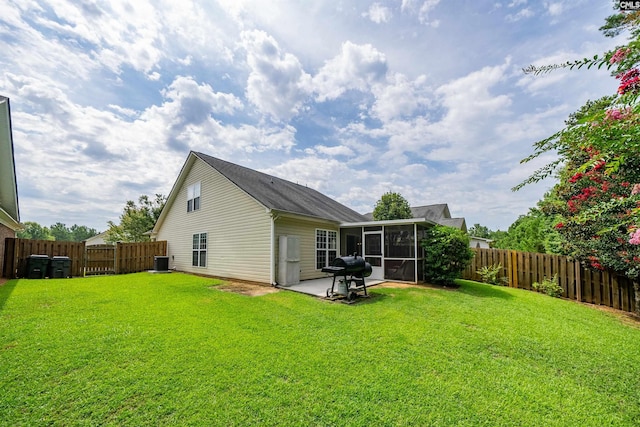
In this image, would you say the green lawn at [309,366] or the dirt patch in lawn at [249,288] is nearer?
the green lawn at [309,366]

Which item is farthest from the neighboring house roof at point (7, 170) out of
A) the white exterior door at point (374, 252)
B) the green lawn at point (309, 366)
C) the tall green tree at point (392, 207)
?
the tall green tree at point (392, 207)

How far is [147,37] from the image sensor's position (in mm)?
8008

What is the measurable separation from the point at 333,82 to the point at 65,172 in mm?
15755

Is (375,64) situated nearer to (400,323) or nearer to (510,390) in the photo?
(400,323)

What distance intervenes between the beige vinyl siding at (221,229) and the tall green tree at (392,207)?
1605 centimetres

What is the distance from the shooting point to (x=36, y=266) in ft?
34.8

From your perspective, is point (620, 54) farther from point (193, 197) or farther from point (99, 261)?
point (99, 261)

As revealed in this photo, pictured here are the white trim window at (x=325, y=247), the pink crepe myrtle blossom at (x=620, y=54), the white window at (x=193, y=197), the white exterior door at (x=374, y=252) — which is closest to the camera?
the pink crepe myrtle blossom at (x=620, y=54)

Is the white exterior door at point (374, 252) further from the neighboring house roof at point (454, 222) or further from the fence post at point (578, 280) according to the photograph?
the neighboring house roof at point (454, 222)

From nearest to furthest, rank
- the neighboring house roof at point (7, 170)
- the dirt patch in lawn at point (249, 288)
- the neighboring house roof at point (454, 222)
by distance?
1. the neighboring house roof at point (7, 170)
2. the dirt patch in lawn at point (249, 288)
3. the neighboring house roof at point (454, 222)

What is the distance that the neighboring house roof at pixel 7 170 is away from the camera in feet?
26.0

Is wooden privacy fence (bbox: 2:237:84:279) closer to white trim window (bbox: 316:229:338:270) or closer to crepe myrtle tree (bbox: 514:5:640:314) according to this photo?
white trim window (bbox: 316:229:338:270)

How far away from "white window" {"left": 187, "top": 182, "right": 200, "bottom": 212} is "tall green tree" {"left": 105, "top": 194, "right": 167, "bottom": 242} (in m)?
14.8

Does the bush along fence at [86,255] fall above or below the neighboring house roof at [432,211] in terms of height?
below
